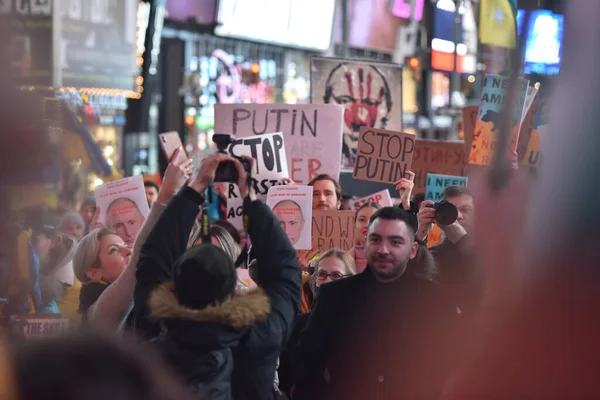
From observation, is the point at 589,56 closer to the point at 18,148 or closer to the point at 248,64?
the point at 18,148

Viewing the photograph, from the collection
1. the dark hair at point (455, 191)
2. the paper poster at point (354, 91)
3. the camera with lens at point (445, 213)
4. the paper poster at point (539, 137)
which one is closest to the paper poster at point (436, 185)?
the paper poster at point (354, 91)

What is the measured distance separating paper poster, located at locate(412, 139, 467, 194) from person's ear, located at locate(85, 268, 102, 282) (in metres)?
4.55

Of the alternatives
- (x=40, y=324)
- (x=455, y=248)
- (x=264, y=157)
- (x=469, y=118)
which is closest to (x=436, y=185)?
(x=469, y=118)

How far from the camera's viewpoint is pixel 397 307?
4020mm

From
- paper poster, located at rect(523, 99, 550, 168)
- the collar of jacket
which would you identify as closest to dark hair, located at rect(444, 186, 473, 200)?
paper poster, located at rect(523, 99, 550, 168)

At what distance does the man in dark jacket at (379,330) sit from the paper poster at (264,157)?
2977 millimetres

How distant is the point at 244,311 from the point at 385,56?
3960 centimetres

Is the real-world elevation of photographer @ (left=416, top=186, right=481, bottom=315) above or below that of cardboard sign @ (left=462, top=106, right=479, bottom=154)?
below

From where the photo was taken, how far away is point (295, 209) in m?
6.42

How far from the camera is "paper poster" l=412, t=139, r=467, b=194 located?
8.83 meters

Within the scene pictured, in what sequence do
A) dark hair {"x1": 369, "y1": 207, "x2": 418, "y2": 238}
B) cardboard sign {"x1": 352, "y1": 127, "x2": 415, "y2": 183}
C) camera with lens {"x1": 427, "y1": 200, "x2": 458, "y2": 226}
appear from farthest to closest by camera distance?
cardboard sign {"x1": 352, "y1": 127, "x2": 415, "y2": 183}, camera with lens {"x1": 427, "y1": 200, "x2": 458, "y2": 226}, dark hair {"x1": 369, "y1": 207, "x2": 418, "y2": 238}

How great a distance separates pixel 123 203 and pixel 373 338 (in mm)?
2552

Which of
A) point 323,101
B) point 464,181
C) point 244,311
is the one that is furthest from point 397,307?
point 323,101

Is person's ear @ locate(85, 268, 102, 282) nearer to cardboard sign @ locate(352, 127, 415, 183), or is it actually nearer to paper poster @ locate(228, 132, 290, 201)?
paper poster @ locate(228, 132, 290, 201)
